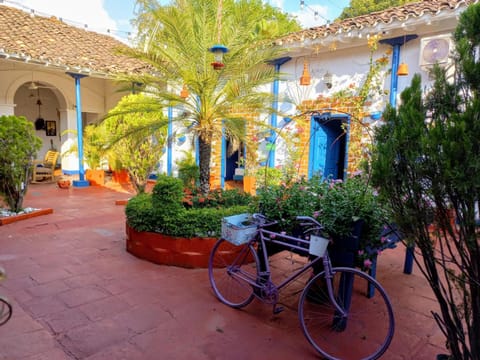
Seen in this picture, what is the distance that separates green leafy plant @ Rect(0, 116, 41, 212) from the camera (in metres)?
6.34

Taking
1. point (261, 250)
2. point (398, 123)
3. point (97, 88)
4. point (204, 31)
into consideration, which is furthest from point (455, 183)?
point (97, 88)

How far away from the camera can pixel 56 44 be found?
34.7 ft

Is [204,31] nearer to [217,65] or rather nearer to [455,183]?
[217,65]

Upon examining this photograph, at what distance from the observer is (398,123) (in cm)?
197

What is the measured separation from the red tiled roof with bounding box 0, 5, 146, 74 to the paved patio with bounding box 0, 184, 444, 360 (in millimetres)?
6013

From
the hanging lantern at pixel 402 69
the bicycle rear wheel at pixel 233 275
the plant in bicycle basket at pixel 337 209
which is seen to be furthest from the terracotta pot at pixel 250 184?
the plant in bicycle basket at pixel 337 209

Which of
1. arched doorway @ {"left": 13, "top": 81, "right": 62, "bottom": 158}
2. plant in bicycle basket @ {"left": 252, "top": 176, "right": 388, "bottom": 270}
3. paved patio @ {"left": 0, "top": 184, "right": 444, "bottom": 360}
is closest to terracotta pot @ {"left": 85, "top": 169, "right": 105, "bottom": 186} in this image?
arched doorway @ {"left": 13, "top": 81, "right": 62, "bottom": 158}

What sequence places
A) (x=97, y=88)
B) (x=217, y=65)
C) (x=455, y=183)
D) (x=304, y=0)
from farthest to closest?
(x=304, y=0), (x=97, y=88), (x=217, y=65), (x=455, y=183)

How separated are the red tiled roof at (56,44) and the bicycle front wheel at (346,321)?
29.0 feet

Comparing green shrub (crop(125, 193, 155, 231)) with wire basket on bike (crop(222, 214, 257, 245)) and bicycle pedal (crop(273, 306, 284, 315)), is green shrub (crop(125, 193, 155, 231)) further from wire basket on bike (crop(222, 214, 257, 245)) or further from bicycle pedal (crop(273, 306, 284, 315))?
bicycle pedal (crop(273, 306, 284, 315))

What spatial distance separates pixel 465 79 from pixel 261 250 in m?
2.15

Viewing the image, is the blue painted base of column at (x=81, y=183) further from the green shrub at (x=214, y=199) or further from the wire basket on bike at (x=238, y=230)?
the wire basket on bike at (x=238, y=230)

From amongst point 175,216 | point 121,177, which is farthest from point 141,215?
point 121,177

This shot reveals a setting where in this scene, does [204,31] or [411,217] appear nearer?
[411,217]
